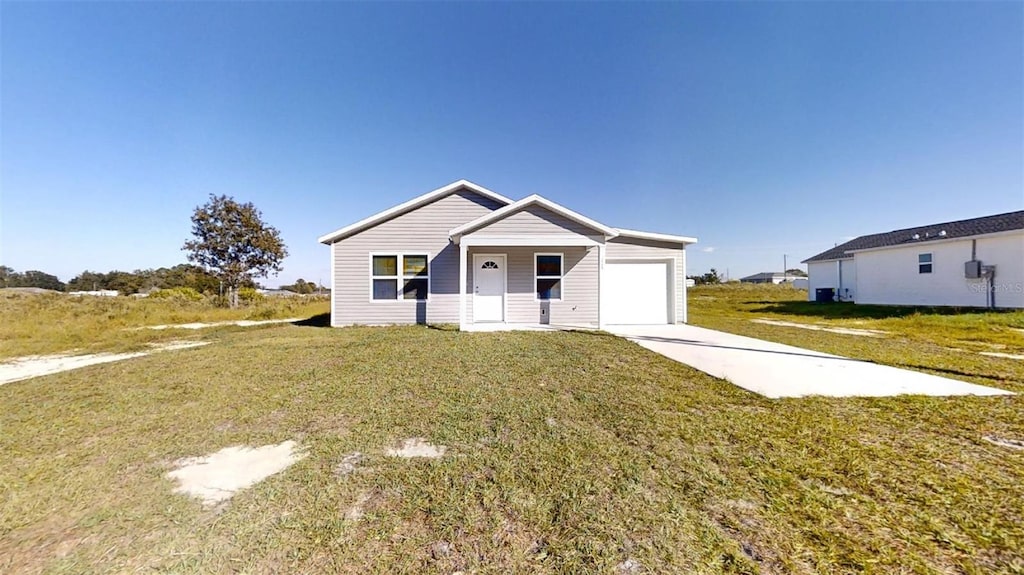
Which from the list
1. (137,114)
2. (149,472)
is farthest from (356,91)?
(149,472)

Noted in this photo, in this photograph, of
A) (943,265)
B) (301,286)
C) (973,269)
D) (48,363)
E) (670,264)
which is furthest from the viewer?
(301,286)

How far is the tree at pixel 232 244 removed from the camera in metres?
20.9

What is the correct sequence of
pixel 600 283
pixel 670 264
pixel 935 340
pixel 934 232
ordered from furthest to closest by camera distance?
pixel 934 232
pixel 670 264
pixel 600 283
pixel 935 340

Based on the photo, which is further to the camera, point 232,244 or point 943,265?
point 232,244

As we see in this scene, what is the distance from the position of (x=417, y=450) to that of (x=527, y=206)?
25.5 feet

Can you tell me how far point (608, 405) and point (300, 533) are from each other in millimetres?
3117

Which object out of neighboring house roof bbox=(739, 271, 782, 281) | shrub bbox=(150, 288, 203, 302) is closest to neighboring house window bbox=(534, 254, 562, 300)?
shrub bbox=(150, 288, 203, 302)

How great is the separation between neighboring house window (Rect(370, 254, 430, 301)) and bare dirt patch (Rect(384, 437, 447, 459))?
8168mm

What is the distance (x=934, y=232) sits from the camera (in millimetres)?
16641

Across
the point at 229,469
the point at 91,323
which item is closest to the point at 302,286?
the point at 91,323

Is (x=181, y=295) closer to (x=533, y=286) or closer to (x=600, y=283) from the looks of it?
(x=533, y=286)

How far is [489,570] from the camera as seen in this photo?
5.53 ft

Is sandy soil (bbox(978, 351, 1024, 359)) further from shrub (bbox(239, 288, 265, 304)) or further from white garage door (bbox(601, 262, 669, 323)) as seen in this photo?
shrub (bbox(239, 288, 265, 304))

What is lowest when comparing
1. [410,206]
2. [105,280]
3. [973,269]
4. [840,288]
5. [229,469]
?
[229,469]
